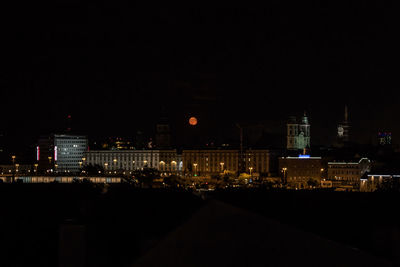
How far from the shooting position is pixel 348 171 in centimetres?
7756

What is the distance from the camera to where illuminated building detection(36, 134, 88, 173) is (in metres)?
110

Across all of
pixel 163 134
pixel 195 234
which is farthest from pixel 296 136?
pixel 195 234

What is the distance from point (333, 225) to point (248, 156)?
81.9 m

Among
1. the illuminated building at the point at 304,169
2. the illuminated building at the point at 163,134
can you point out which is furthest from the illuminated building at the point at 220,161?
the illuminated building at the point at 163,134

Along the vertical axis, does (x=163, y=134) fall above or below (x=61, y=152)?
above

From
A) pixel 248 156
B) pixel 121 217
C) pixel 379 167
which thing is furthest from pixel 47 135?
pixel 121 217

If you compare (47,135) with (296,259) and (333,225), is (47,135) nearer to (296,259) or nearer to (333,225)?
(333,225)

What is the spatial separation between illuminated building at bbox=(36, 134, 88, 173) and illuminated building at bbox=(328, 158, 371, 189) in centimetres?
5070

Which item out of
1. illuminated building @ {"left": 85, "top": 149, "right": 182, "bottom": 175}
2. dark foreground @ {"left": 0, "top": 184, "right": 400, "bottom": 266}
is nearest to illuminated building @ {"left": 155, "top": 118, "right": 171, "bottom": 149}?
illuminated building @ {"left": 85, "top": 149, "right": 182, "bottom": 175}

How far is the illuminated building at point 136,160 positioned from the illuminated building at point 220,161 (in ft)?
13.8

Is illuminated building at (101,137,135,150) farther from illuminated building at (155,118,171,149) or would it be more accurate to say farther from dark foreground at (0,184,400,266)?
dark foreground at (0,184,400,266)

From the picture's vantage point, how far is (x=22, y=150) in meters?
127

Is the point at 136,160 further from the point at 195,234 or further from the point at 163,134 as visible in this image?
the point at 195,234

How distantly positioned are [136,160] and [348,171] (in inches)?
1599
